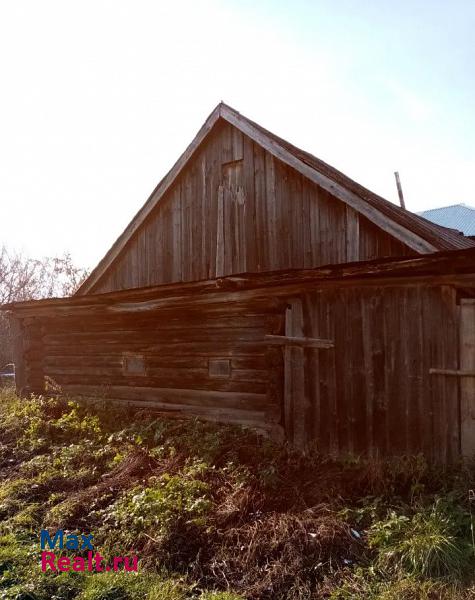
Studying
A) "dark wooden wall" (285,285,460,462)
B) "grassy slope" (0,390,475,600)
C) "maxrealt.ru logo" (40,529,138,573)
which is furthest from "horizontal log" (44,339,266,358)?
"maxrealt.ru logo" (40,529,138,573)

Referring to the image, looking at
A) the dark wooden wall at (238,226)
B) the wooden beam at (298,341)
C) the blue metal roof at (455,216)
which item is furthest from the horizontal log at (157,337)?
the blue metal roof at (455,216)

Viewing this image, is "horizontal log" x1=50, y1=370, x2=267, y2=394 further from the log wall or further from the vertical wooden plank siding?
the vertical wooden plank siding

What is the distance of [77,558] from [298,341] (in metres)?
3.90

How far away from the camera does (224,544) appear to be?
459cm

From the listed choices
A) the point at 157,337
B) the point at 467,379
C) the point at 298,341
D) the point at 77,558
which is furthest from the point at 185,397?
the point at 467,379

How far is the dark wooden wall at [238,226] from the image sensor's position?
8234mm

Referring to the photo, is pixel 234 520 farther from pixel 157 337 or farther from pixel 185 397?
pixel 157 337

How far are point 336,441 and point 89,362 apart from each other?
591cm

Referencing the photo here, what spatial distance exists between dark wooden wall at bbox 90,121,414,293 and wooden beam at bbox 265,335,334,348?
177cm

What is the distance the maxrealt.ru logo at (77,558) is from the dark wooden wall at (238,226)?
546 centimetres

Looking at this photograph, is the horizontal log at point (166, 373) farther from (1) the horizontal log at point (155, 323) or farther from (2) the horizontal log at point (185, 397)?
(1) the horizontal log at point (155, 323)

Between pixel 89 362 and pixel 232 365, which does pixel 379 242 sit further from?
pixel 89 362

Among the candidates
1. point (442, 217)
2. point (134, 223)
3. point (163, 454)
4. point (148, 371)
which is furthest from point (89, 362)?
point (442, 217)

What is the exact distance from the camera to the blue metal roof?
23766 mm
